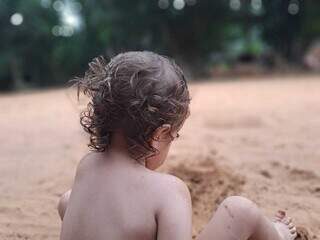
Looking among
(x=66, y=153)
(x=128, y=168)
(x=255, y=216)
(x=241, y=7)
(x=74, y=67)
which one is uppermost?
(x=128, y=168)

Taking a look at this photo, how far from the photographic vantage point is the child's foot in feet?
6.16

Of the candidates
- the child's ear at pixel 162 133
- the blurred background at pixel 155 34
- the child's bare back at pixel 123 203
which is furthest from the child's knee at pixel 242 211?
the blurred background at pixel 155 34

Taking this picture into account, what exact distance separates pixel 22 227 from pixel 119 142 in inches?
41.3

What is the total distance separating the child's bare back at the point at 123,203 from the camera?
146 centimetres

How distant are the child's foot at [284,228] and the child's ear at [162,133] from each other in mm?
583

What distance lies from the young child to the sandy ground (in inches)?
30.1

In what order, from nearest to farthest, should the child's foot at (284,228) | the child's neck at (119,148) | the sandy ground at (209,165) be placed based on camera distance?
the child's neck at (119,148) < the child's foot at (284,228) < the sandy ground at (209,165)

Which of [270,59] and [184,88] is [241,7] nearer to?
[270,59]

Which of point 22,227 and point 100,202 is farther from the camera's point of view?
point 22,227

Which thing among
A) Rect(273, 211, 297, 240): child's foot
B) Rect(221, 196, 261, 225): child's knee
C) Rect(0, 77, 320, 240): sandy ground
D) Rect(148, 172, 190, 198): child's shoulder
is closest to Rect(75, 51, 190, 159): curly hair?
Rect(148, 172, 190, 198): child's shoulder

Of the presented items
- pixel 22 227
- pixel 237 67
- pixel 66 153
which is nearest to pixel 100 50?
pixel 237 67

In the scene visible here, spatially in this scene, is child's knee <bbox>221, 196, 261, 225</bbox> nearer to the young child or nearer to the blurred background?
the young child

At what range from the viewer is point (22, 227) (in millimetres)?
2373

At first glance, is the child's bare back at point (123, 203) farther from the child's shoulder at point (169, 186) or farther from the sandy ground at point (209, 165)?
the sandy ground at point (209, 165)
